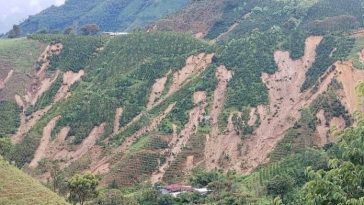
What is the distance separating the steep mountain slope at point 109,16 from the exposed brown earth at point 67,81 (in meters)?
76.1

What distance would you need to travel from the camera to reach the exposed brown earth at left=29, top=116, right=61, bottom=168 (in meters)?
65.2

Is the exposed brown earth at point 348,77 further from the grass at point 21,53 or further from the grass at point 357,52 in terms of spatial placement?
the grass at point 21,53

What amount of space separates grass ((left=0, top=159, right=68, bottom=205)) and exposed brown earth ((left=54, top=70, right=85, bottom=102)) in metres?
41.4

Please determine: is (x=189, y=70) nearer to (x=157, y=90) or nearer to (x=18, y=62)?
(x=157, y=90)

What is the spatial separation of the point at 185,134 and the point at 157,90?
36.6 ft

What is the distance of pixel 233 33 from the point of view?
297ft

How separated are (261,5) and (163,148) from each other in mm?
46733

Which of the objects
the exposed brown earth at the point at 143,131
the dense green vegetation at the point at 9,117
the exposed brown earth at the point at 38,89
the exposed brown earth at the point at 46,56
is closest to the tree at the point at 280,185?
the exposed brown earth at the point at 143,131

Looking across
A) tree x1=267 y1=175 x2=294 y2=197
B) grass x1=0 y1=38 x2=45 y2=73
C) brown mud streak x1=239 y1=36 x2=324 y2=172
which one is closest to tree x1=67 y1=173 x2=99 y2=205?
tree x1=267 y1=175 x2=294 y2=197

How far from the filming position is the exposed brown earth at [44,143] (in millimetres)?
65175

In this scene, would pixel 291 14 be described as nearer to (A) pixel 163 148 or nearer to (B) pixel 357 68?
(B) pixel 357 68

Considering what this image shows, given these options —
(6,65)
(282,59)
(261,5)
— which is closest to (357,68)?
(282,59)

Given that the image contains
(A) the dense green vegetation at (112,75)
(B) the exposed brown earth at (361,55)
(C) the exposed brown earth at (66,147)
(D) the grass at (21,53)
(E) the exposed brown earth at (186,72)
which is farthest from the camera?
(D) the grass at (21,53)

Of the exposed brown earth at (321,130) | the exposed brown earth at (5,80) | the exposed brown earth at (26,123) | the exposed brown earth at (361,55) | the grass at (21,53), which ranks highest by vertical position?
the grass at (21,53)
